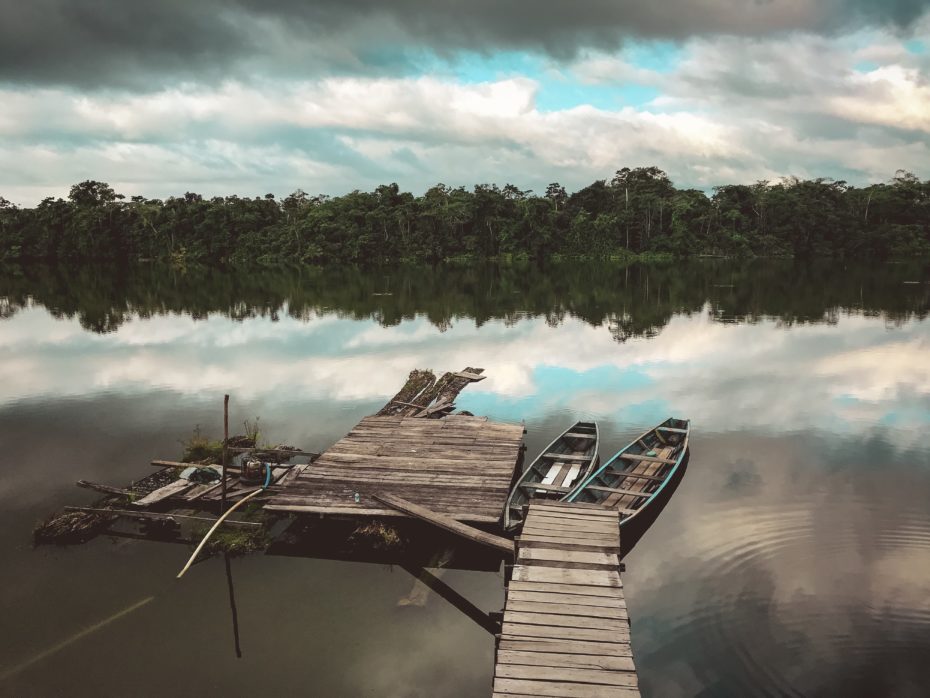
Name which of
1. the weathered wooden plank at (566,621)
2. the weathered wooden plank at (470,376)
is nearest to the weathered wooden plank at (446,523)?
the weathered wooden plank at (566,621)

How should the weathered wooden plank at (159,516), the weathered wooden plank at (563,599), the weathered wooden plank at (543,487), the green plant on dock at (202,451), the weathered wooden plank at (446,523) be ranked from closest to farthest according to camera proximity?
1. the weathered wooden plank at (563,599)
2. the weathered wooden plank at (446,523)
3. the weathered wooden plank at (159,516)
4. the weathered wooden plank at (543,487)
5. the green plant on dock at (202,451)

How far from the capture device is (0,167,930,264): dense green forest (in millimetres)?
111562

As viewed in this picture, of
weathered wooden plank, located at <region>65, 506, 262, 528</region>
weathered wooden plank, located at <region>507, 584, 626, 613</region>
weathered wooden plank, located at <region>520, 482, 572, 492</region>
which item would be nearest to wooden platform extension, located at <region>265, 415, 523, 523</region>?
weathered wooden plank, located at <region>520, 482, 572, 492</region>

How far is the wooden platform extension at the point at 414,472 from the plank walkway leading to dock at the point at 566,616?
6.85 feet

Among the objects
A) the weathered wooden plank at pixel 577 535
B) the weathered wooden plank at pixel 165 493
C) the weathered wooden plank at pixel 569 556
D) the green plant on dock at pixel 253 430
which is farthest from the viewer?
the green plant on dock at pixel 253 430

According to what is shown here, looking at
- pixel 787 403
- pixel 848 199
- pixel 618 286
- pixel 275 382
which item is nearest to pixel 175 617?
pixel 275 382

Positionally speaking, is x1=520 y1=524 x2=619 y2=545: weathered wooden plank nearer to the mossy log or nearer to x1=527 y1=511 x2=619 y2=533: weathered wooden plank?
x1=527 y1=511 x2=619 y2=533: weathered wooden plank

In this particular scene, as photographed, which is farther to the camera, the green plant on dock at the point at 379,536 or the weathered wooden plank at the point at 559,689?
the green plant on dock at the point at 379,536

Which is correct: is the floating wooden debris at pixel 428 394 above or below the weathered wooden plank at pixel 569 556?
above

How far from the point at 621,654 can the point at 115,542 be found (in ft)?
40.4

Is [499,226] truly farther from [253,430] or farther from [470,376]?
[253,430]

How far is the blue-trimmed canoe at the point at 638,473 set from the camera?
15.3 meters

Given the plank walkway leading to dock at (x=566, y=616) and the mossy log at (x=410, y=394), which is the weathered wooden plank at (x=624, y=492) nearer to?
the plank walkway leading to dock at (x=566, y=616)

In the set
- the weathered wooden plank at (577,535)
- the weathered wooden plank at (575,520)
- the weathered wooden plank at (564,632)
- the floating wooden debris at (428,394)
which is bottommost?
the weathered wooden plank at (564,632)
